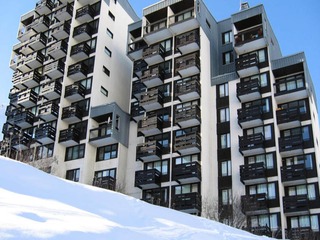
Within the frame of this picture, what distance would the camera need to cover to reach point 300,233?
34938mm

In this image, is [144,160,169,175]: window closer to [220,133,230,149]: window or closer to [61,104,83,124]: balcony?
[220,133,230,149]: window

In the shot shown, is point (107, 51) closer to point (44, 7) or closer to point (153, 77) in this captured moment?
point (153, 77)

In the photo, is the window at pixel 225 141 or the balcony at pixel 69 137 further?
the balcony at pixel 69 137

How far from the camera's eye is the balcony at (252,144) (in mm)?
39562

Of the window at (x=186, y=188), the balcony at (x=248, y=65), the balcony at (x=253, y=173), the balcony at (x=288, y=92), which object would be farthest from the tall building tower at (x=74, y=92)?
the balcony at (x=288, y=92)

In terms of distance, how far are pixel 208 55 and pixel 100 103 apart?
12470 millimetres

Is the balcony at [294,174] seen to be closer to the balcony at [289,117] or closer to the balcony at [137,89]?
the balcony at [289,117]

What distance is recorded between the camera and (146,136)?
149 feet

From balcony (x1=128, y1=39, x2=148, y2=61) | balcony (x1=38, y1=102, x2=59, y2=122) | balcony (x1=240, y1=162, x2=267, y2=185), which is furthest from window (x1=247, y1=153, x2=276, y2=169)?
balcony (x1=38, y1=102, x2=59, y2=122)

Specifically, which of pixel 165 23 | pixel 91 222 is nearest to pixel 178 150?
pixel 165 23

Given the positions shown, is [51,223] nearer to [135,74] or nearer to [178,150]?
[178,150]

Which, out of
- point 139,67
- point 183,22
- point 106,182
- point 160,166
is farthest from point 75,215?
point 139,67

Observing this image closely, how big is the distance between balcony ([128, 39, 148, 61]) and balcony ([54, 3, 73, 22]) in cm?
915

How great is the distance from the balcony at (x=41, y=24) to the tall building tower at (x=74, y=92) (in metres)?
0.12
